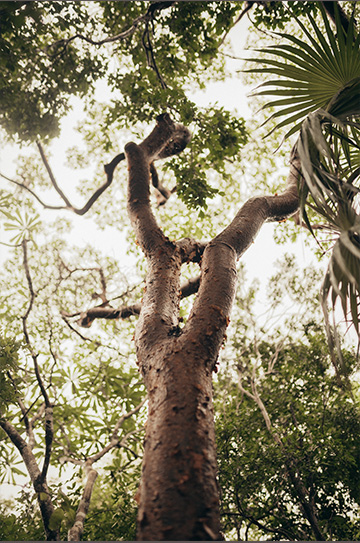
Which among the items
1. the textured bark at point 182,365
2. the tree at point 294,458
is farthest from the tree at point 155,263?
the tree at point 294,458

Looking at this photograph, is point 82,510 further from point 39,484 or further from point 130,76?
point 130,76

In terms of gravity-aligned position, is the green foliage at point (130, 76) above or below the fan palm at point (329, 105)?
above

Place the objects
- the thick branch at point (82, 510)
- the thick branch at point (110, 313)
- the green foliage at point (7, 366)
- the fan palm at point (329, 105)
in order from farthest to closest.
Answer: the thick branch at point (110, 313), the green foliage at point (7, 366), the thick branch at point (82, 510), the fan palm at point (329, 105)

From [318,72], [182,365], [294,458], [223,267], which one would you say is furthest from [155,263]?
[294,458]

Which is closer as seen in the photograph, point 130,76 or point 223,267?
point 223,267

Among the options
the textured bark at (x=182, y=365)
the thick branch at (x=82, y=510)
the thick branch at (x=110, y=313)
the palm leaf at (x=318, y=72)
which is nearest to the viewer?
the textured bark at (x=182, y=365)

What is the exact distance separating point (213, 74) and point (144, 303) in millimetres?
7379

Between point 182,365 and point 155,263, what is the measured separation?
96 centimetres

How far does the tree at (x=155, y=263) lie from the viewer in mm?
1182

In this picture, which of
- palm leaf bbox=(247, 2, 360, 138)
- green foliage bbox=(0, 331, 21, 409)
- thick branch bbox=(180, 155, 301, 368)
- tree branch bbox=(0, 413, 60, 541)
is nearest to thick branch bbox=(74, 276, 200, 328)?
green foliage bbox=(0, 331, 21, 409)

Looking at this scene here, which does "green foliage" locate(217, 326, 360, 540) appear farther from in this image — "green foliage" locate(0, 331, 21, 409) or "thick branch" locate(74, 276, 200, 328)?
"green foliage" locate(0, 331, 21, 409)

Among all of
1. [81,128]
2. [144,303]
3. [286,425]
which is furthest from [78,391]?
[81,128]

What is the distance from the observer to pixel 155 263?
7.30 feet

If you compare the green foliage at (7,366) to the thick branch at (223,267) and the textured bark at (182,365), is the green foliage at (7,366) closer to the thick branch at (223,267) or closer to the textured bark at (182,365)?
the textured bark at (182,365)
